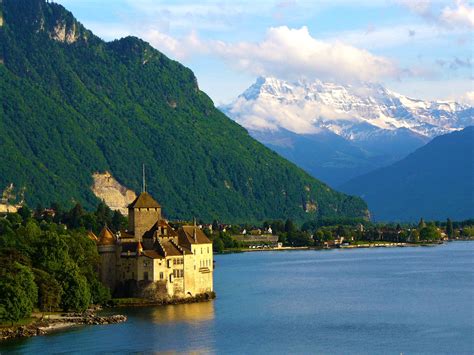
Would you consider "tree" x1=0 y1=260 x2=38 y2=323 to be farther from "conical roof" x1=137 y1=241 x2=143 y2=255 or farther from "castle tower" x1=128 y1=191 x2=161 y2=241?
"castle tower" x1=128 y1=191 x2=161 y2=241

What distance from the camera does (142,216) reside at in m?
119

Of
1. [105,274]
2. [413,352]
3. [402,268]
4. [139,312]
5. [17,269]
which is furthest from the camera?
[402,268]

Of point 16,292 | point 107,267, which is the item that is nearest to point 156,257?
point 107,267

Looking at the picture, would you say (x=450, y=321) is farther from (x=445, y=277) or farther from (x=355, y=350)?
(x=445, y=277)

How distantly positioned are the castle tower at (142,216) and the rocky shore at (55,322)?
1532 centimetres

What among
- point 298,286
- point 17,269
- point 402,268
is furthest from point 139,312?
point 402,268

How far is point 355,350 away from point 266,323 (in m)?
16.3

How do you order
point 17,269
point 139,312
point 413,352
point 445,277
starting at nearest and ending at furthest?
point 413,352 < point 17,269 < point 139,312 < point 445,277

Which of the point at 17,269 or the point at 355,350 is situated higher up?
the point at 17,269

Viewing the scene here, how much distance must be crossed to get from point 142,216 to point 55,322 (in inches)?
892

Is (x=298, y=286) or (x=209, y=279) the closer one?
(x=209, y=279)

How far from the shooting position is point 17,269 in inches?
3873

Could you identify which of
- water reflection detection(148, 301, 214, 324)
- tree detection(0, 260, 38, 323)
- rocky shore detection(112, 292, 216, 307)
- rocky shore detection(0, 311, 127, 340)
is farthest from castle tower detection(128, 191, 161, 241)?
tree detection(0, 260, 38, 323)

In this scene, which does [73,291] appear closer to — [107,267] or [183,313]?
[183,313]
